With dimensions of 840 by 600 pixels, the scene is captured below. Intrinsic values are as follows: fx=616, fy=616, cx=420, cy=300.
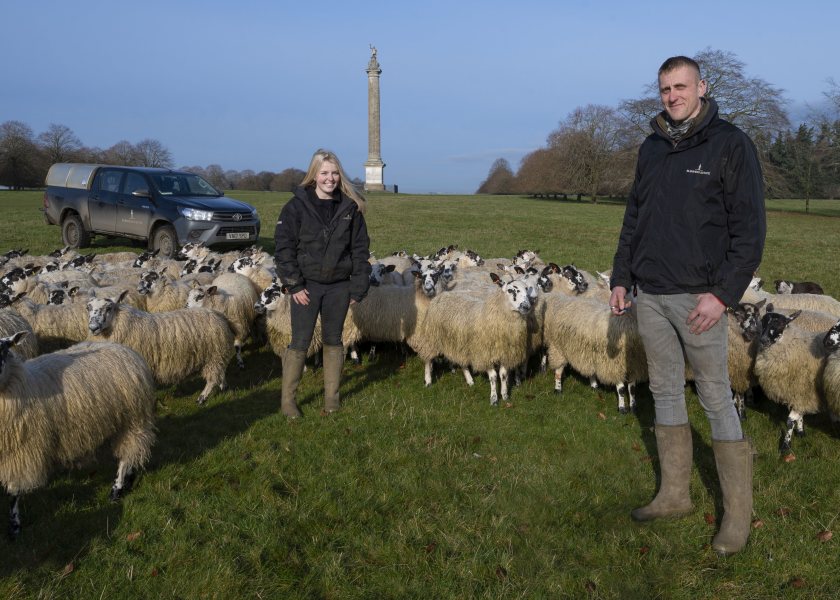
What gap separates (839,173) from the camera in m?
48.5

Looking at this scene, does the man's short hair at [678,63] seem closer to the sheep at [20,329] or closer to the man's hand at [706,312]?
the man's hand at [706,312]

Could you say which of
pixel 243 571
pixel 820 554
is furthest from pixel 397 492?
pixel 820 554

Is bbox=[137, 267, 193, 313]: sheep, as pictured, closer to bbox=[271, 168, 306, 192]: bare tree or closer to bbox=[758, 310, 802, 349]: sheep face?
bbox=[758, 310, 802, 349]: sheep face

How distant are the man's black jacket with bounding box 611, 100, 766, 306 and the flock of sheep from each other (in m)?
2.88

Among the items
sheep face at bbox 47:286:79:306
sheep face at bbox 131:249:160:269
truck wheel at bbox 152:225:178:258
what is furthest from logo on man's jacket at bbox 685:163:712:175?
truck wheel at bbox 152:225:178:258

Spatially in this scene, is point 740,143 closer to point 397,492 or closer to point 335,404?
point 397,492

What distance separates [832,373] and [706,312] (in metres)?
2.94

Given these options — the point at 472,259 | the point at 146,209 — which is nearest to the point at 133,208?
the point at 146,209

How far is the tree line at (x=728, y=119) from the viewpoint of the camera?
42.5 m

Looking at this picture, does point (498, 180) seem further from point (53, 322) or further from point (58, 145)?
point (53, 322)

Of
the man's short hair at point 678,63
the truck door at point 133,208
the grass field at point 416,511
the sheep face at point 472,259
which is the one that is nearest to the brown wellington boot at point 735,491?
the grass field at point 416,511

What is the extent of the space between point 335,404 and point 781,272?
16329mm

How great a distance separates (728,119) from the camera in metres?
42.2

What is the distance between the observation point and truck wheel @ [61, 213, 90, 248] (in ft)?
60.9
